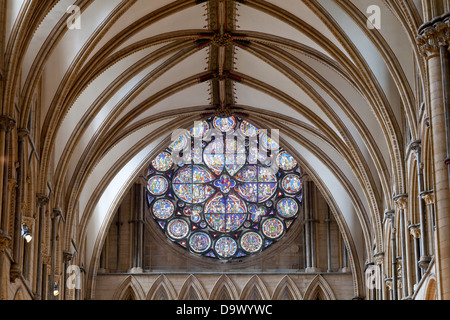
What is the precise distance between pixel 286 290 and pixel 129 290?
5.55 m

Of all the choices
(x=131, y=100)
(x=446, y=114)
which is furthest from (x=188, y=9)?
(x=446, y=114)

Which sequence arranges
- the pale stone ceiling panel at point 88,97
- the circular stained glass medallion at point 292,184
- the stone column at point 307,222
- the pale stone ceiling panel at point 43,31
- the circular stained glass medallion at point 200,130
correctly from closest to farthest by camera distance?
the pale stone ceiling panel at point 43,31
the pale stone ceiling panel at point 88,97
the stone column at point 307,222
the circular stained glass medallion at point 292,184
the circular stained glass medallion at point 200,130

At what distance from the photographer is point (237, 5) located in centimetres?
2853

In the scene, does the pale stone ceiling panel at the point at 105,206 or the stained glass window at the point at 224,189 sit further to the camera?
the stained glass window at the point at 224,189

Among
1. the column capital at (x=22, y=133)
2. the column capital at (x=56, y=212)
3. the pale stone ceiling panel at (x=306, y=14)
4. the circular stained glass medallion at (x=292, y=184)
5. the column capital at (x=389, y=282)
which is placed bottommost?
the column capital at (x=389, y=282)

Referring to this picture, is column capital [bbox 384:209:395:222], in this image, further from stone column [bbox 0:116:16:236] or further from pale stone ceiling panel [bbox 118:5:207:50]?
stone column [bbox 0:116:16:236]

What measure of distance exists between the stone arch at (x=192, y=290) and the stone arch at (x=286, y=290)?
8.32ft

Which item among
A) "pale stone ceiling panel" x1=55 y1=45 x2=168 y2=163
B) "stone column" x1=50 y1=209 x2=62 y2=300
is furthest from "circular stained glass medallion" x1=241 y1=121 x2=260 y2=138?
"stone column" x1=50 y1=209 x2=62 y2=300

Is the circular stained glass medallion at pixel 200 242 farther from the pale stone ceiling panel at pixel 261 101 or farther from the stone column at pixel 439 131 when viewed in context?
the stone column at pixel 439 131

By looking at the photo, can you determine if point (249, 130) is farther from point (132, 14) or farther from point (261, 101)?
point (132, 14)

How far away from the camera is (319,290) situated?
3566cm

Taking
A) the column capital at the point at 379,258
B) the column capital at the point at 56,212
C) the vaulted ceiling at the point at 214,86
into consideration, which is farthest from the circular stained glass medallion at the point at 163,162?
the column capital at the point at 379,258

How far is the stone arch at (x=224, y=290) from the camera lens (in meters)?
35.5
